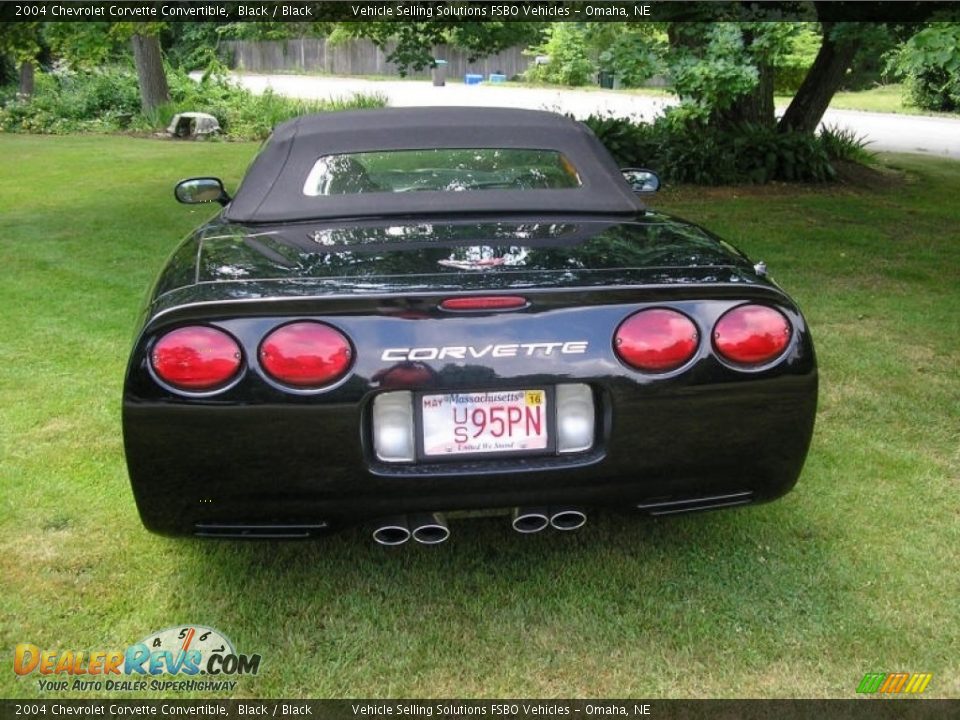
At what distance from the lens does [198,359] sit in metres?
2.51

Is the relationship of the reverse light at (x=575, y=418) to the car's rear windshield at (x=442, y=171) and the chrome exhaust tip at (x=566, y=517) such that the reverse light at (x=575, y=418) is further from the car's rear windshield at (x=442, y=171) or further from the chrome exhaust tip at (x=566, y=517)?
the car's rear windshield at (x=442, y=171)

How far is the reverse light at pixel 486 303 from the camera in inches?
99.7

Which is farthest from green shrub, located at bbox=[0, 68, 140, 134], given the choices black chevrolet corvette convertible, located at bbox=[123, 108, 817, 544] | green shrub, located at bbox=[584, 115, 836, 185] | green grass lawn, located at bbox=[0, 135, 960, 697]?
black chevrolet corvette convertible, located at bbox=[123, 108, 817, 544]

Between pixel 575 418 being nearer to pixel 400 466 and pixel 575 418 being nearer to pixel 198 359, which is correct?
pixel 400 466

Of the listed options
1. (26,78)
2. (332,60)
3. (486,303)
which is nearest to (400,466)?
(486,303)

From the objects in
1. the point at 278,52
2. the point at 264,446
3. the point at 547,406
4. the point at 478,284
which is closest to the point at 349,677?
the point at 264,446

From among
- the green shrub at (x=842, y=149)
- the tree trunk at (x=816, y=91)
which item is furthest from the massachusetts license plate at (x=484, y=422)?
the green shrub at (x=842, y=149)

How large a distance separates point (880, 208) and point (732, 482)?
29.1 feet

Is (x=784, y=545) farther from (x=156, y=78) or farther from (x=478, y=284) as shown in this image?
(x=156, y=78)

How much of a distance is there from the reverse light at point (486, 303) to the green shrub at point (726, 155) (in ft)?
32.9

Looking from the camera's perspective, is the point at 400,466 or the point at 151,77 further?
the point at 151,77

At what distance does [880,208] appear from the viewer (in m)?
10.7

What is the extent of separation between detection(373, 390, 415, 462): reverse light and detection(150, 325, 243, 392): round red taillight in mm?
381

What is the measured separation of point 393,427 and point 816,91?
38.6 feet
